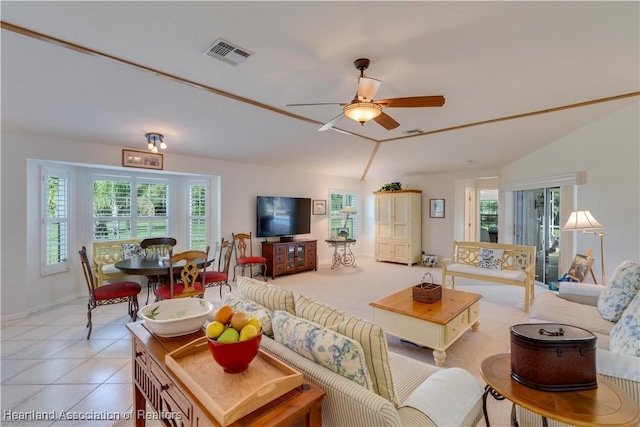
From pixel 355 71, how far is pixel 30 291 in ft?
16.1

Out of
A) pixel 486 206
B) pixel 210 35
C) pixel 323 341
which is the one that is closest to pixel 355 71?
pixel 210 35

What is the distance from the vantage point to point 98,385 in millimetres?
2271

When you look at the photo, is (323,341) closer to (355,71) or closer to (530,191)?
(355,71)

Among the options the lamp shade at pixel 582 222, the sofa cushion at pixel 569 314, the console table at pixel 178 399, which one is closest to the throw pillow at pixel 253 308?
the console table at pixel 178 399

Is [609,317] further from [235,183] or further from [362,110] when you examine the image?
[235,183]

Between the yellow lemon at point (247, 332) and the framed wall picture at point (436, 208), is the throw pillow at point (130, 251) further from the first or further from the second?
the framed wall picture at point (436, 208)

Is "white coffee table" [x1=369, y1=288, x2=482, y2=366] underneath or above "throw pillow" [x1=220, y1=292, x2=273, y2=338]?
underneath

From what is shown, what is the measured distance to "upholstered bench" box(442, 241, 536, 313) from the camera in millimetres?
4059

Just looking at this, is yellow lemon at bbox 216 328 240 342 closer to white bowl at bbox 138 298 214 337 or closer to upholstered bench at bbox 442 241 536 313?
white bowl at bbox 138 298 214 337

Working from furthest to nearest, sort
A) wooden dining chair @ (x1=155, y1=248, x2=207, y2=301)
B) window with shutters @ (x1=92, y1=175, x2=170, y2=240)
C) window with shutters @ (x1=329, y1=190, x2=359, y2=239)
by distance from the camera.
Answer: window with shutters @ (x1=329, y1=190, x2=359, y2=239) < window with shutters @ (x1=92, y1=175, x2=170, y2=240) < wooden dining chair @ (x1=155, y1=248, x2=207, y2=301)

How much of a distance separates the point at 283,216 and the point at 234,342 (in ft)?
17.1

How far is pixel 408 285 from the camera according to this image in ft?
17.4

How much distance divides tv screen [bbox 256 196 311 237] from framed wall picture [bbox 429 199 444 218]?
3172 millimetres

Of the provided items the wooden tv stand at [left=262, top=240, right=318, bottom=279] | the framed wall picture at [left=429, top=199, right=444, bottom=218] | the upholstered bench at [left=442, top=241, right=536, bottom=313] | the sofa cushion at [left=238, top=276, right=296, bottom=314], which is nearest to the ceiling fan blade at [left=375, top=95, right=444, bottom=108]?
the sofa cushion at [left=238, top=276, right=296, bottom=314]
